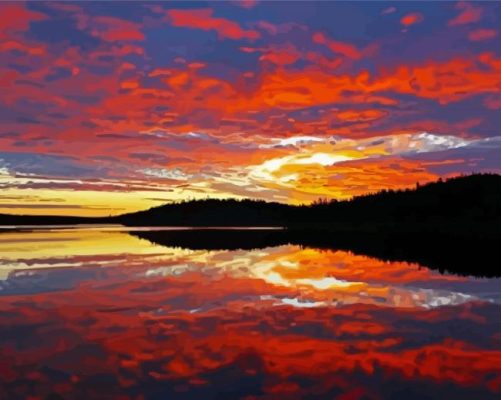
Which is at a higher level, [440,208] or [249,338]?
[440,208]

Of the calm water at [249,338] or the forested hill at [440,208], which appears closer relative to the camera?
the calm water at [249,338]

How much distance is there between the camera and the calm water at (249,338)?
1202cm

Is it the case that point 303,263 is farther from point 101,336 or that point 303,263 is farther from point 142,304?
point 101,336

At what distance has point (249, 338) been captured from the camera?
16219mm

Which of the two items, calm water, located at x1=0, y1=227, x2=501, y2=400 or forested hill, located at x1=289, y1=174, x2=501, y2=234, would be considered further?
forested hill, located at x1=289, y1=174, x2=501, y2=234

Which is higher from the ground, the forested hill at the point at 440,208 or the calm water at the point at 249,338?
the forested hill at the point at 440,208

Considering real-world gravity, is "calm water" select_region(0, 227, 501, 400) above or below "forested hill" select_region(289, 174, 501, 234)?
below

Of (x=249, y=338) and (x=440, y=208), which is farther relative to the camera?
(x=440, y=208)

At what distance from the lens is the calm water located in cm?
1202

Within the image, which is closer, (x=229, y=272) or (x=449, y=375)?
(x=449, y=375)

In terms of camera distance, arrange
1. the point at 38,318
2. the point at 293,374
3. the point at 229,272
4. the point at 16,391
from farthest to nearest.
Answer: the point at 229,272, the point at 38,318, the point at 293,374, the point at 16,391

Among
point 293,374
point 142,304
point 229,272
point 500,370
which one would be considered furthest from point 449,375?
point 229,272

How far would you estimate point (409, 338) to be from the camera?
16.4 metres

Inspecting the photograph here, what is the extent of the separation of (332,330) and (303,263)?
75.8 ft
